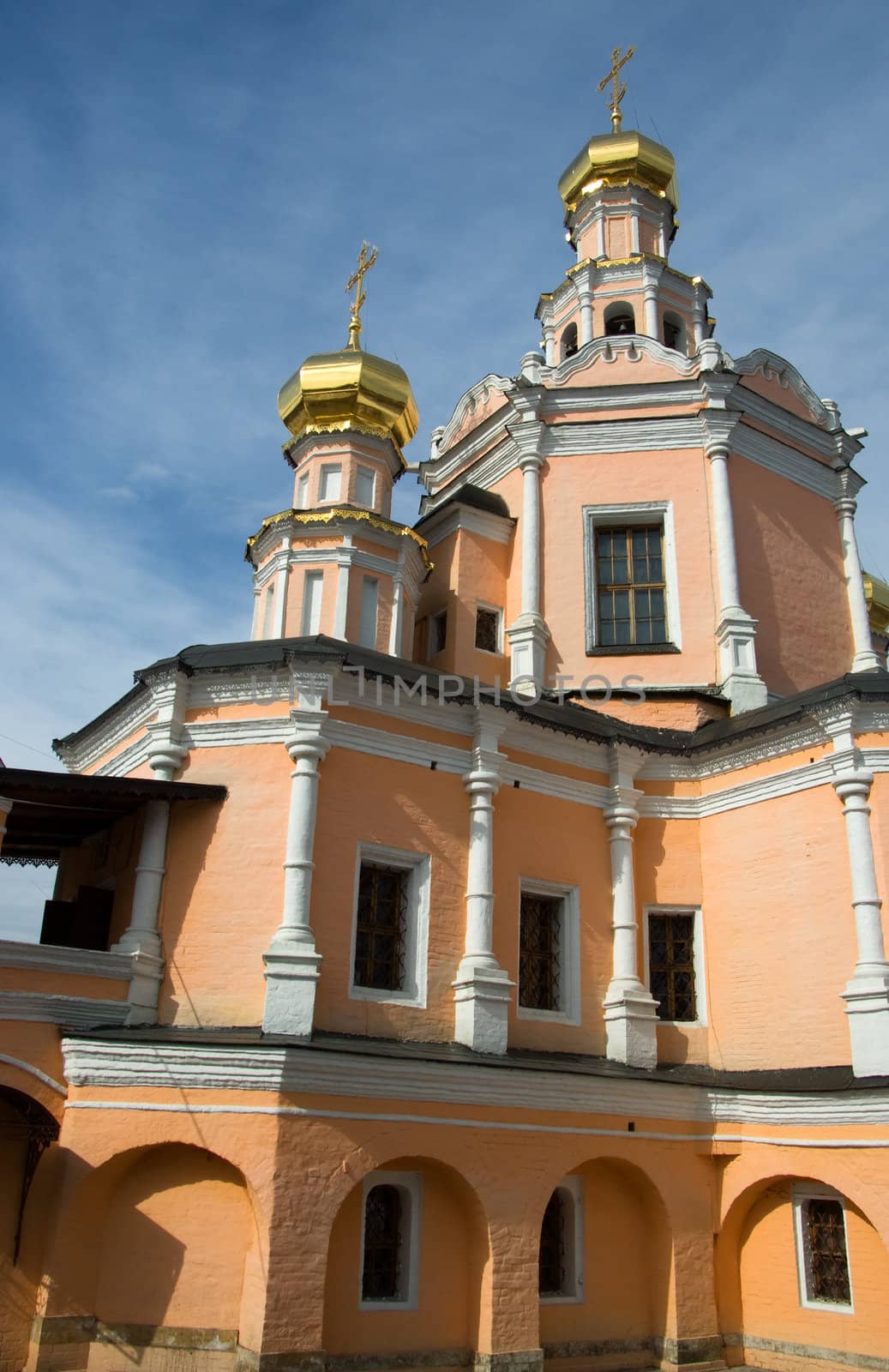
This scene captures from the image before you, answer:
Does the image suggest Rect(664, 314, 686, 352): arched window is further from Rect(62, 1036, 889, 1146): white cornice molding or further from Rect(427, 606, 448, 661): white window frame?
Rect(62, 1036, 889, 1146): white cornice molding

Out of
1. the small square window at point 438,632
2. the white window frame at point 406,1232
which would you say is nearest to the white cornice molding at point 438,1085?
the white window frame at point 406,1232

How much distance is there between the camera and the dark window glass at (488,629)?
16.7m

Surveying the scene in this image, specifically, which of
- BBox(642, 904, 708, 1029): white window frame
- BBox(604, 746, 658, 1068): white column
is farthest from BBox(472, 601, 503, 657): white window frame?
BBox(642, 904, 708, 1029): white window frame

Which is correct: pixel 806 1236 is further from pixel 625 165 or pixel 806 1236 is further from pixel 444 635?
pixel 625 165

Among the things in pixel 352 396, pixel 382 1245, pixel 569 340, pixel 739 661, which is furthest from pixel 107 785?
pixel 569 340

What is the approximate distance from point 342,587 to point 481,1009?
6971 millimetres

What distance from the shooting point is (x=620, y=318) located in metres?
19.7

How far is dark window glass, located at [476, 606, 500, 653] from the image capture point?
1673 centimetres

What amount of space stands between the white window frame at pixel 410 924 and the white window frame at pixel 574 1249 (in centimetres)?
223

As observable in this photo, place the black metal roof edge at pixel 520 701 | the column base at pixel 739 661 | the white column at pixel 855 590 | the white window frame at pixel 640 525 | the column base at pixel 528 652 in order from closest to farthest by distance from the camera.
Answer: the black metal roof edge at pixel 520 701, the column base at pixel 739 661, the column base at pixel 528 652, the white window frame at pixel 640 525, the white column at pixel 855 590

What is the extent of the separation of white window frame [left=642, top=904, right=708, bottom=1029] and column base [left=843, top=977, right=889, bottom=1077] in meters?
2.09

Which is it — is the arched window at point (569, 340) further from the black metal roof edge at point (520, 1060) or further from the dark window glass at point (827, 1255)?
the dark window glass at point (827, 1255)

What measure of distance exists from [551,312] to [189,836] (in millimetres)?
12564

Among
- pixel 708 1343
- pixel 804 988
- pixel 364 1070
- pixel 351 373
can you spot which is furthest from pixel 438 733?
pixel 351 373
